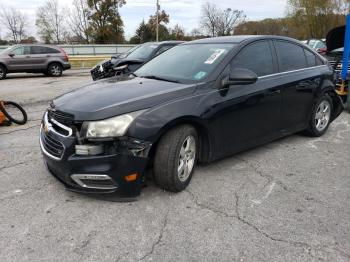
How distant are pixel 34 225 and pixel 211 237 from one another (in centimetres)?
153

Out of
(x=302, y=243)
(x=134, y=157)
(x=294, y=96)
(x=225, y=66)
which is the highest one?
(x=225, y=66)

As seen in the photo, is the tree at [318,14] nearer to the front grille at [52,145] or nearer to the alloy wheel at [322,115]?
the alloy wheel at [322,115]

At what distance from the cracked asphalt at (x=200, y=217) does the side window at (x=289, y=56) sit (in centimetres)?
133

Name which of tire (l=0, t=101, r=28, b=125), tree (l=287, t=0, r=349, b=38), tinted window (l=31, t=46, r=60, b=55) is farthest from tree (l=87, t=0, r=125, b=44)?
tire (l=0, t=101, r=28, b=125)

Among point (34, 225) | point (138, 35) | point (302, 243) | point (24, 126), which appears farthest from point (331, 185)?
point (138, 35)

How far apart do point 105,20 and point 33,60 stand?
36064 millimetres

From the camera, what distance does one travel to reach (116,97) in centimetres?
348

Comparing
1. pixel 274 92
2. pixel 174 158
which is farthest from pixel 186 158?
pixel 274 92

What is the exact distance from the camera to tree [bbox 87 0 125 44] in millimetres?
49219

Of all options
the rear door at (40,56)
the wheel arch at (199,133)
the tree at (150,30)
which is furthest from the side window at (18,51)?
the tree at (150,30)

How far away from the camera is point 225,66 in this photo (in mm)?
4027

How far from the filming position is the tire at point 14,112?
6403mm

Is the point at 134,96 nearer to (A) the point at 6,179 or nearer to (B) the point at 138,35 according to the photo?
(A) the point at 6,179

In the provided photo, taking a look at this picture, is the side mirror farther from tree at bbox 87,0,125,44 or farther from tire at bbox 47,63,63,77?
tree at bbox 87,0,125,44
